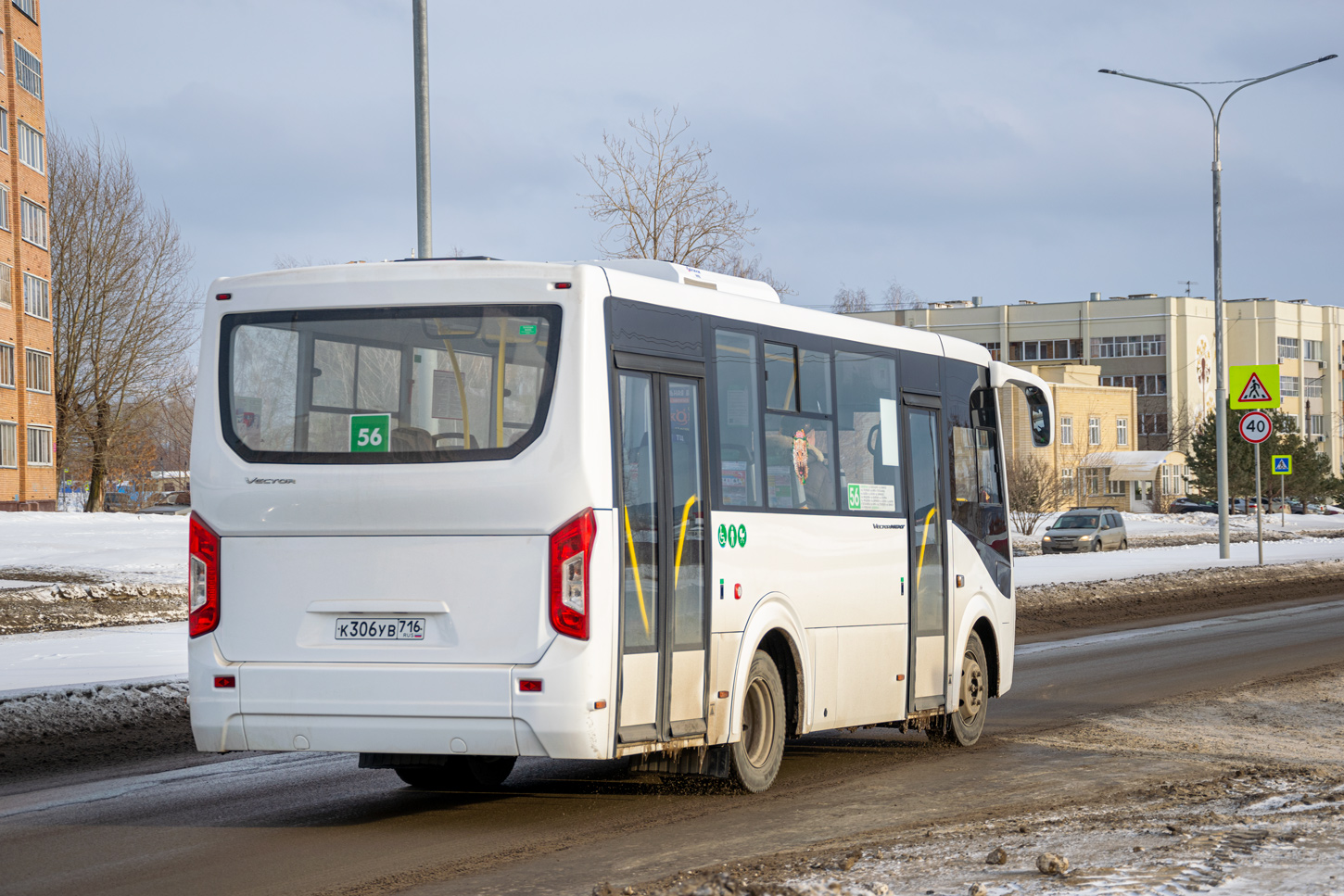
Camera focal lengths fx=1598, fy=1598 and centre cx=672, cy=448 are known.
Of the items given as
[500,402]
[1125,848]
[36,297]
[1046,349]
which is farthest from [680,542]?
[1046,349]

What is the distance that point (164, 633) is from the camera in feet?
63.6

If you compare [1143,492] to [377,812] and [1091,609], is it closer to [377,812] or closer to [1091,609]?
[1091,609]

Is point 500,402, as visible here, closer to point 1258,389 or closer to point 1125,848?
A: point 1125,848

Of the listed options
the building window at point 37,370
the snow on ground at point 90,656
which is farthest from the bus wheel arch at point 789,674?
the building window at point 37,370

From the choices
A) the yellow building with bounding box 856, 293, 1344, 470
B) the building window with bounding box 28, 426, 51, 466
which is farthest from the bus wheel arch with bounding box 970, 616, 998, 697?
the yellow building with bounding box 856, 293, 1344, 470

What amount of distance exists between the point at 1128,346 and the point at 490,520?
411 ft

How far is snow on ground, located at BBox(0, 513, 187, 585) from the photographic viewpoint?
29.3m

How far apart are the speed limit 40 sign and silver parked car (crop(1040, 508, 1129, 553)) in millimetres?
15710

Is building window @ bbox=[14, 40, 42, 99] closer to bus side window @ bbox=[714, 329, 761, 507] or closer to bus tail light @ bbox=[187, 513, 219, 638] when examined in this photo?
bus tail light @ bbox=[187, 513, 219, 638]

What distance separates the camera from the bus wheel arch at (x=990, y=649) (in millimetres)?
12078

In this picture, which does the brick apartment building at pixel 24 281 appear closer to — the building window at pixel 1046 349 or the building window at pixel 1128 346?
the building window at pixel 1046 349

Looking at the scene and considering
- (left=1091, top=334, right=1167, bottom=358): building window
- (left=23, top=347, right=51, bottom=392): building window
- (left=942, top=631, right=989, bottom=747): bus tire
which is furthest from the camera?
(left=1091, top=334, right=1167, bottom=358): building window

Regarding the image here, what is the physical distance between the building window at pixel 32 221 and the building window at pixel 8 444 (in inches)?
267

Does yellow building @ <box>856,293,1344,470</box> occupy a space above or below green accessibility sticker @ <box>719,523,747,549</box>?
above
